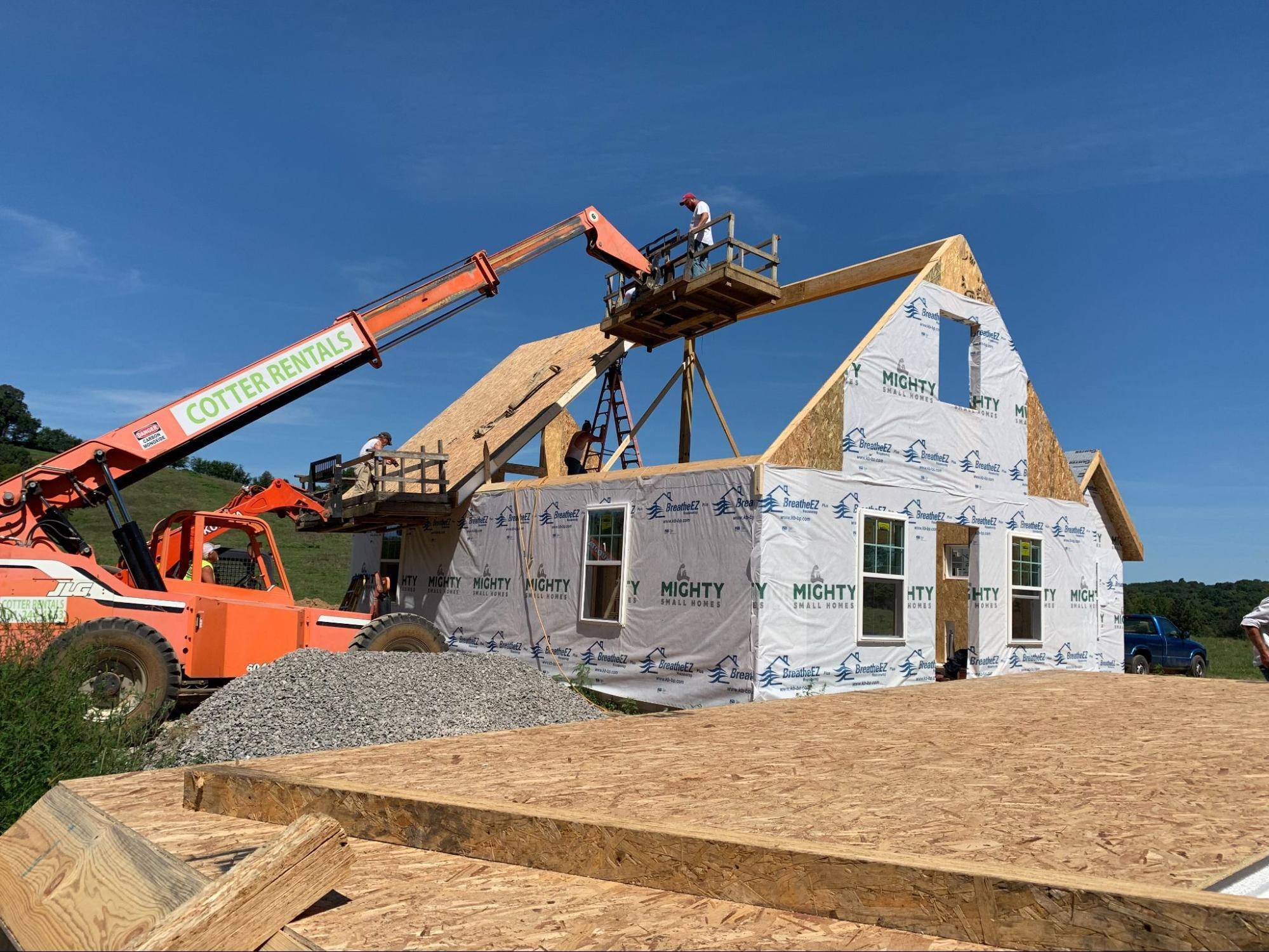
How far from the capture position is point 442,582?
48.2 feet

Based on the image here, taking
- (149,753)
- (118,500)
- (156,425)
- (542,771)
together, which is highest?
(156,425)

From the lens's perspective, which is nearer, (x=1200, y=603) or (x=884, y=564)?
(x=884, y=564)

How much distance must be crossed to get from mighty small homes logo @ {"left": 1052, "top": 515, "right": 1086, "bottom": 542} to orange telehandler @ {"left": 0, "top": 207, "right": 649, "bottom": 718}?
376 inches

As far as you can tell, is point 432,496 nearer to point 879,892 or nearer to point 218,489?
point 879,892

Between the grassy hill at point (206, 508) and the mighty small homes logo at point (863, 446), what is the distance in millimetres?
16903

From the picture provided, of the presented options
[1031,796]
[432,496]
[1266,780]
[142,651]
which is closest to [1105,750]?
[1266,780]

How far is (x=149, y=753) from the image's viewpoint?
20.5 feet

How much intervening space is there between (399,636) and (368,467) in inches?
176

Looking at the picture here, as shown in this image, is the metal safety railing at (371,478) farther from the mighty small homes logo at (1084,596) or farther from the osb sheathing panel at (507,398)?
the mighty small homes logo at (1084,596)

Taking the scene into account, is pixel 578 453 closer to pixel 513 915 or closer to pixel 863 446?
pixel 863 446

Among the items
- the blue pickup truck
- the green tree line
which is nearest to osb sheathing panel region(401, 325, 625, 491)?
the blue pickup truck

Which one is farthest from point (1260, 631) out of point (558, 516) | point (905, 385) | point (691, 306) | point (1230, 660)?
point (1230, 660)

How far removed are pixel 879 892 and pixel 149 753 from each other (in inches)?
229

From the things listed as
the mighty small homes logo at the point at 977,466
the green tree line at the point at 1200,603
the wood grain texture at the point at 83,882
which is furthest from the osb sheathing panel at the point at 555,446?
the green tree line at the point at 1200,603
